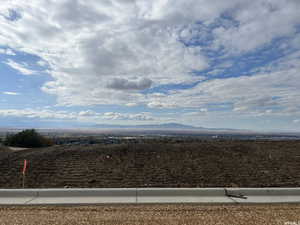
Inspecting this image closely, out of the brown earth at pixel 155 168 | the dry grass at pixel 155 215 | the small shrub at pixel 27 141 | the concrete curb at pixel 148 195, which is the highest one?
the small shrub at pixel 27 141

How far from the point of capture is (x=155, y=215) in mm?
5477

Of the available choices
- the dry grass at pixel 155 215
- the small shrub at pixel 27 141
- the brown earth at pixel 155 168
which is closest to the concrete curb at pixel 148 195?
the dry grass at pixel 155 215

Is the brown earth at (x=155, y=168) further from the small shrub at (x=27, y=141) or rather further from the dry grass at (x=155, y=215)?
the small shrub at (x=27, y=141)

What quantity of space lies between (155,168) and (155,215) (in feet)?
14.6

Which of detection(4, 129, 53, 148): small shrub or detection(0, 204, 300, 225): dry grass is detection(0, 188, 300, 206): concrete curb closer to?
detection(0, 204, 300, 225): dry grass

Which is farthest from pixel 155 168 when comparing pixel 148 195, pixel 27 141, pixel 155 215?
pixel 27 141

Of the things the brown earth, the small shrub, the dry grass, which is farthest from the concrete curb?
the small shrub

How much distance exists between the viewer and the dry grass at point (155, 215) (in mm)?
5117

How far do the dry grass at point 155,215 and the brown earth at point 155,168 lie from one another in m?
2.03

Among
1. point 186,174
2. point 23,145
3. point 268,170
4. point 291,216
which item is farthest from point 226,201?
point 23,145

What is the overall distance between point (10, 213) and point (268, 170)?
9.13 m

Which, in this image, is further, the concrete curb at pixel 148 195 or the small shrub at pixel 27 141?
the small shrub at pixel 27 141

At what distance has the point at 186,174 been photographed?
9.09 meters

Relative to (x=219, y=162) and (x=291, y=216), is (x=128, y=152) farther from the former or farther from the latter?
(x=291, y=216)
